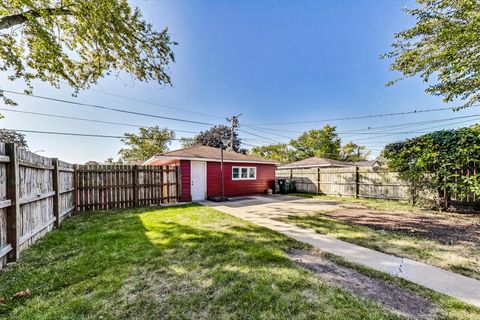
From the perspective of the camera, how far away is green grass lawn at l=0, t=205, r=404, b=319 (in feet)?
6.53

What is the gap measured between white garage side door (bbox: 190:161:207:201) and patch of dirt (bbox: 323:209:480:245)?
6.59 m

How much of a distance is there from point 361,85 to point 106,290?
16.8 meters

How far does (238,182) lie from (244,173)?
2.64ft

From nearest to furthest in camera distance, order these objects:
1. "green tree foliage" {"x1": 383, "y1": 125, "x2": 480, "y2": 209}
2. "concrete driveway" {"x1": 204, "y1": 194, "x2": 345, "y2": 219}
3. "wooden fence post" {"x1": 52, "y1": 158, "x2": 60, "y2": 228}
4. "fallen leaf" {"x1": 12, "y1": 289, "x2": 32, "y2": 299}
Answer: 1. "fallen leaf" {"x1": 12, "y1": 289, "x2": 32, "y2": 299}
2. "wooden fence post" {"x1": 52, "y1": 158, "x2": 60, "y2": 228}
3. "green tree foliage" {"x1": 383, "y1": 125, "x2": 480, "y2": 209}
4. "concrete driveway" {"x1": 204, "y1": 194, "x2": 345, "y2": 219}

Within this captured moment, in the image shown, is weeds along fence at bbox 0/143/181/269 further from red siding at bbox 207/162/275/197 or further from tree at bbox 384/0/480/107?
tree at bbox 384/0/480/107

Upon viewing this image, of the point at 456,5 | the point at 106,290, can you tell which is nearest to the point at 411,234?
the point at 106,290

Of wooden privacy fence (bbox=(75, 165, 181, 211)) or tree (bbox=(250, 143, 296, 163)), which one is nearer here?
wooden privacy fence (bbox=(75, 165, 181, 211))

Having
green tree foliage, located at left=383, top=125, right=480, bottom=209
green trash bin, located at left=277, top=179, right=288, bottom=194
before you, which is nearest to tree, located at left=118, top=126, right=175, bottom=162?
green trash bin, located at left=277, top=179, right=288, bottom=194

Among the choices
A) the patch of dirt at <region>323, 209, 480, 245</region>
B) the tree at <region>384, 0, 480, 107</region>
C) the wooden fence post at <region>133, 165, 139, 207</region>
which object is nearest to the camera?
the patch of dirt at <region>323, 209, 480, 245</region>

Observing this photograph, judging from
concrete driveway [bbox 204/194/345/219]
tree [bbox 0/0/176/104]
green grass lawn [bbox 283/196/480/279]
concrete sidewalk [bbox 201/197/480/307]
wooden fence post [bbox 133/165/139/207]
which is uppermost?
tree [bbox 0/0/176/104]

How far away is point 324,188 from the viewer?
13.5 metres

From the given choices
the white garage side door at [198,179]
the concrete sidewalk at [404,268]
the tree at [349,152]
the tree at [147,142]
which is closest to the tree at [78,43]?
the white garage side door at [198,179]

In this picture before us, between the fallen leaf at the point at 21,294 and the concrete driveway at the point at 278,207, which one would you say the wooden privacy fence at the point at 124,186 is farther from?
the fallen leaf at the point at 21,294

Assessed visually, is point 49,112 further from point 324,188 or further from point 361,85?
point 361,85
